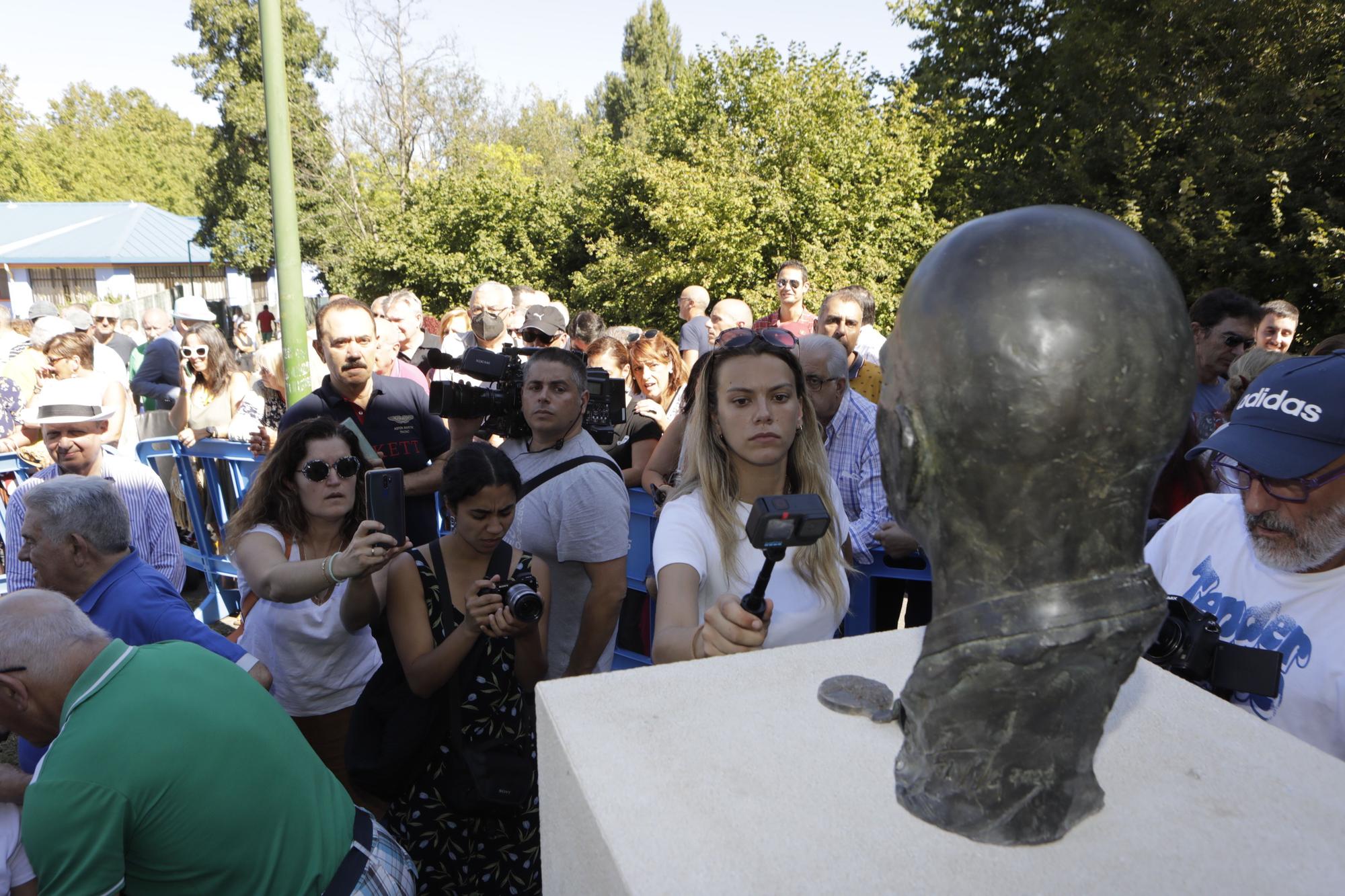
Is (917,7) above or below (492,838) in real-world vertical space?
above

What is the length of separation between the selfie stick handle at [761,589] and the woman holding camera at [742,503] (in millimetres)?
271

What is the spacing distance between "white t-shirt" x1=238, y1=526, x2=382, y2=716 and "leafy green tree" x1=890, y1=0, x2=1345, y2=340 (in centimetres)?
1196

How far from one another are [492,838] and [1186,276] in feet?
43.7

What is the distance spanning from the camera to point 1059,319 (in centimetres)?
110

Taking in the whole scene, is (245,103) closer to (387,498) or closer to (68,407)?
(68,407)

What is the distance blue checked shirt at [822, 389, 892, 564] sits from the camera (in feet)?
13.1

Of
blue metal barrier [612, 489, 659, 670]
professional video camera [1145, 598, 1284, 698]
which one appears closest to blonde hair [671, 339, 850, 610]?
professional video camera [1145, 598, 1284, 698]

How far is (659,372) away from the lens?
5.33 m

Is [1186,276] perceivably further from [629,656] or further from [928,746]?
[928,746]

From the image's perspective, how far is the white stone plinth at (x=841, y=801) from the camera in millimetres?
1337

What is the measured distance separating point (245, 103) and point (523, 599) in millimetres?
35451

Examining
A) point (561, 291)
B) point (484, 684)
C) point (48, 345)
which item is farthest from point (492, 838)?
point (561, 291)

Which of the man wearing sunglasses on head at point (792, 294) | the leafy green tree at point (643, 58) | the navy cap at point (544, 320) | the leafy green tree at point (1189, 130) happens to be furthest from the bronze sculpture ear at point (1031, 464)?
the leafy green tree at point (643, 58)

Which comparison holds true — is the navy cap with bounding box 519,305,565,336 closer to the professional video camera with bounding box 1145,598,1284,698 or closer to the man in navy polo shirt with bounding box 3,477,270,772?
the man in navy polo shirt with bounding box 3,477,270,772
